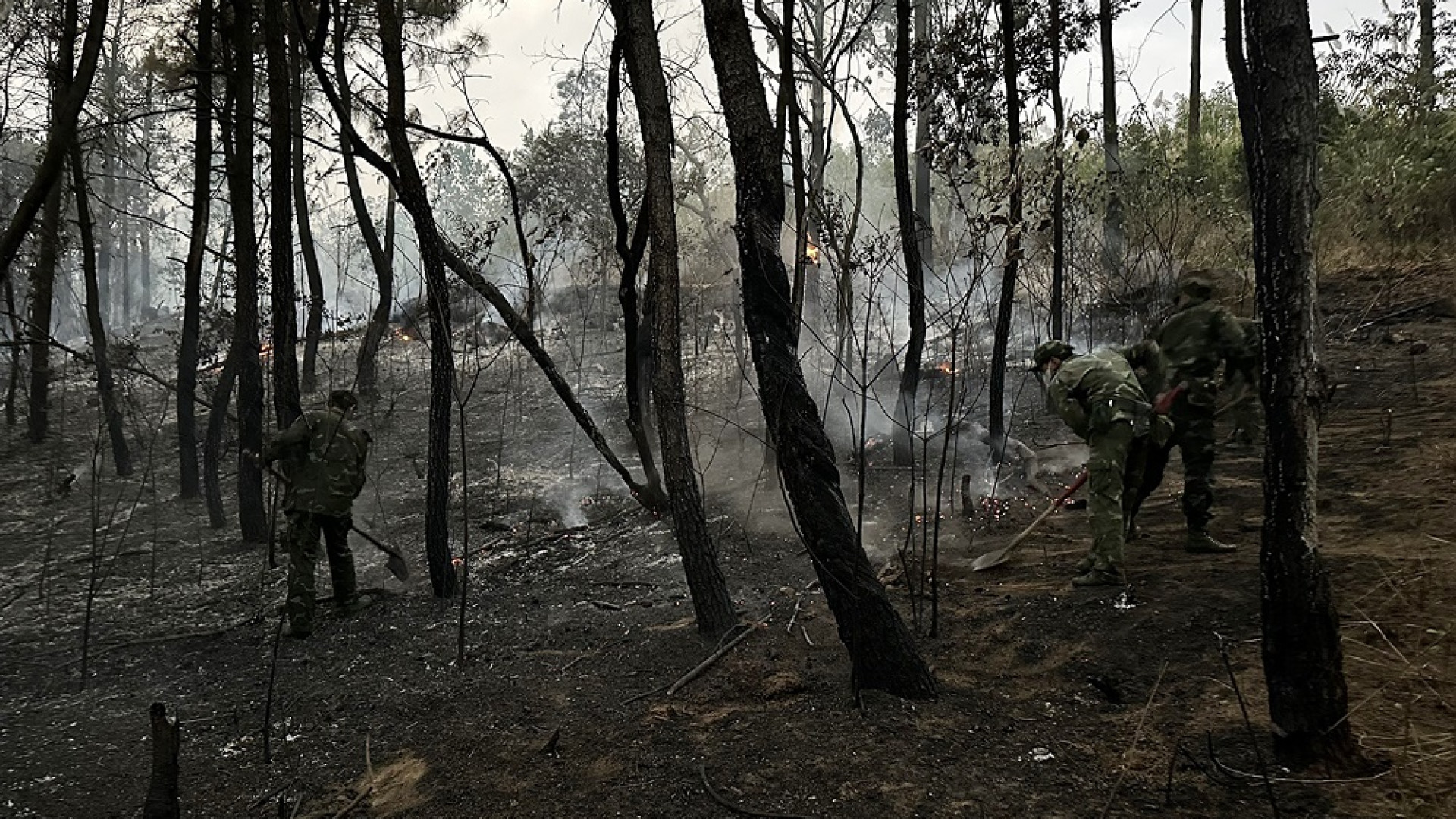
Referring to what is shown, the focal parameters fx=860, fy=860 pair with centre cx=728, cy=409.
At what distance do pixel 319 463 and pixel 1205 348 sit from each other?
6518 mm

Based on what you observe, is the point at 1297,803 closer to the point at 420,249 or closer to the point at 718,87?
the point at 718,87

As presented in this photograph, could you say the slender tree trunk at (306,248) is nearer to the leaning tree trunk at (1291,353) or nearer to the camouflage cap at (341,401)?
the camouflage cap at (341,401)

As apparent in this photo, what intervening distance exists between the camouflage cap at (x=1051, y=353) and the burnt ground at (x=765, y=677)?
4.37 feet

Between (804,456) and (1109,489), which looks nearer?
(804,456)

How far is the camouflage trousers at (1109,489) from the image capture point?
5.05 m

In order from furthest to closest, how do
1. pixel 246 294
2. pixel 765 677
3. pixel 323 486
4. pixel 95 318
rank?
pixel 95 318
pixel 246 294
pixel 323 486
pixel 765 677

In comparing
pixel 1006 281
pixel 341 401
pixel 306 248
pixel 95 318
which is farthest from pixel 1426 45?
pixel 95 318

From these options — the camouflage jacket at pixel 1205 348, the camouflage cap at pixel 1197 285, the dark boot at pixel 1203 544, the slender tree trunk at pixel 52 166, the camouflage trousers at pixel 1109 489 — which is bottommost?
the dark boot at pixel 1203 544

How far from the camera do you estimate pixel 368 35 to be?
12.9 meters

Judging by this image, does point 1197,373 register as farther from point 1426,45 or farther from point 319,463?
point 1426,45

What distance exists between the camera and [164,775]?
Result: 292 centimetres

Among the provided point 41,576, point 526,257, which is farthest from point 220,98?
point 526,257

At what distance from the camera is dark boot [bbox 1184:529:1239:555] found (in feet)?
17.5

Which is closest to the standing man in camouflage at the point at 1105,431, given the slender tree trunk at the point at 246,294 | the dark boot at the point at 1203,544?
the dark boot at the point at 1203,544
